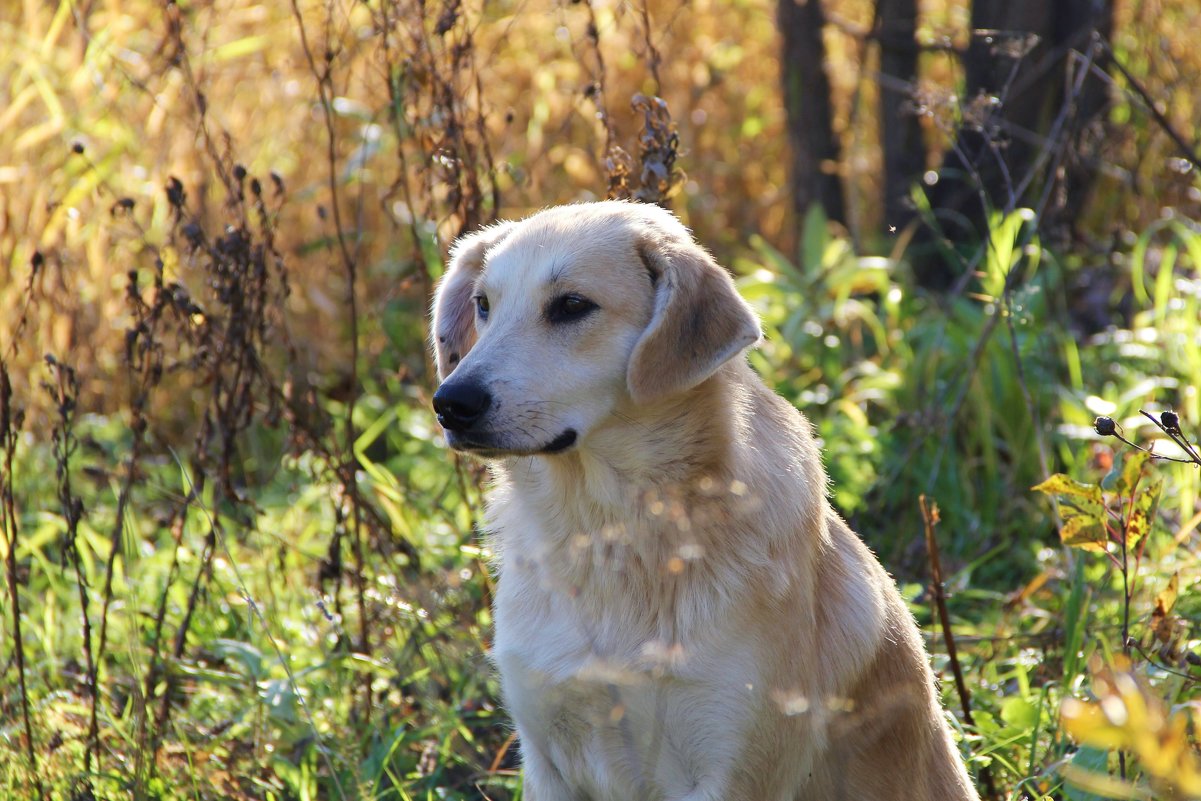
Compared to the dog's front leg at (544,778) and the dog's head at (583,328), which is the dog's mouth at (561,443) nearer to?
the dog's head at (583,328)

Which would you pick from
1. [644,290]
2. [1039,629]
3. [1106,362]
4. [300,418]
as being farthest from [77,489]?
[1106,362]

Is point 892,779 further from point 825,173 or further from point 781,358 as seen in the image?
point 825,173

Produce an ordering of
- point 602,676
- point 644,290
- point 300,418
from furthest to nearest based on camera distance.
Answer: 1. point 300,418
2. point 644,290
3. point 602,676

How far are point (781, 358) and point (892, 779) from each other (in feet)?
10.4

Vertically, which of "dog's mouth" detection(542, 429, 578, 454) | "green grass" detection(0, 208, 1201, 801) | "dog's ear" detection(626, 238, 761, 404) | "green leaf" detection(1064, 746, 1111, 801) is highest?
"dog's ear" detection(626, 238, 761, 404)

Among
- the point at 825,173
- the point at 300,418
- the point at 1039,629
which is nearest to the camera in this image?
the point at 300,418

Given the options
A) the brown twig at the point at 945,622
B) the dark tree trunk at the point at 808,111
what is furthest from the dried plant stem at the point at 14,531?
the dark tree trunk at the point at 808,111

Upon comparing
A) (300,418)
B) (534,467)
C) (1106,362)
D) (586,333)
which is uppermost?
(586,333)

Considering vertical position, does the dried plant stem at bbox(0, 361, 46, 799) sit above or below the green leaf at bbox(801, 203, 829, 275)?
above

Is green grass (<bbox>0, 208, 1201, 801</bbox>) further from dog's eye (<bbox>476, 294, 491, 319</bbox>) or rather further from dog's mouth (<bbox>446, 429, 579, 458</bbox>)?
dog's eye (<bbox>476, 294, 491, 319</bbox>)

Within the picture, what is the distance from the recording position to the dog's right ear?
122 inches

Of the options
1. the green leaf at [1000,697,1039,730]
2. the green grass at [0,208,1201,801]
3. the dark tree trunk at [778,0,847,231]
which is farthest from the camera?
the dark tree trunk at [778,0,847,231]

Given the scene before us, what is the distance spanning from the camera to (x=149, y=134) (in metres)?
5.80

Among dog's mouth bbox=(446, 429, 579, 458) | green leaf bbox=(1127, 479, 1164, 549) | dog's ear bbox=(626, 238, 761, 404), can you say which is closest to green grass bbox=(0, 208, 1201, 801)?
green leaf bbox=(1127, 479, 1164, 549)
